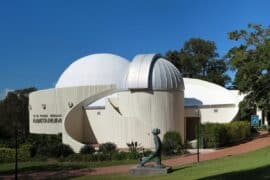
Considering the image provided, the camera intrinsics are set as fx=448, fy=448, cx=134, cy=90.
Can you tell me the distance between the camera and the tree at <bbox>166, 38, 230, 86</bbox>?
7006 centimetres

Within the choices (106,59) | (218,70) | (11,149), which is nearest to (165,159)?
(11,149)

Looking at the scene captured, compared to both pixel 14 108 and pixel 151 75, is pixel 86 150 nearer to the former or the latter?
pixel 151 75

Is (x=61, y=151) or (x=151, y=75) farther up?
(x=151, y=75)

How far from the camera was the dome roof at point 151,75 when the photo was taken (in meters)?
28.9

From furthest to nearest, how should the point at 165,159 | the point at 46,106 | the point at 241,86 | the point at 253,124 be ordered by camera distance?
1. the point at 253,124
2. the point at 46,106
3. the point at 241,86
4. the point at 165,159

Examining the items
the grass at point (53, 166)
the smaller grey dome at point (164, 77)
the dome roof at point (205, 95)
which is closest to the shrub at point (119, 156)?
the grass at point (53, 166)

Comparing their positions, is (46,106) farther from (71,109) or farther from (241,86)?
(241,86)

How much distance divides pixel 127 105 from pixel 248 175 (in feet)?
56.5

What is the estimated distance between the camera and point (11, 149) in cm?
2605

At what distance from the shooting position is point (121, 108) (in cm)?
3027

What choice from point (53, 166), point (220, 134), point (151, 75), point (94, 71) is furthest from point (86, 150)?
point (94, 71)

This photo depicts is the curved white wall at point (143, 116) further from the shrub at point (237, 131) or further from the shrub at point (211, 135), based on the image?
the shrub at point (237, 131)

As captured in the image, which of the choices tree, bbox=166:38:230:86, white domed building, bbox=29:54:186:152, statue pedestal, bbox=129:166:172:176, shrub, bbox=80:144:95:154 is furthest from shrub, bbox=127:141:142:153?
tree, bbox=166:38:230:86

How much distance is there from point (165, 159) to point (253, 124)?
653 inches
